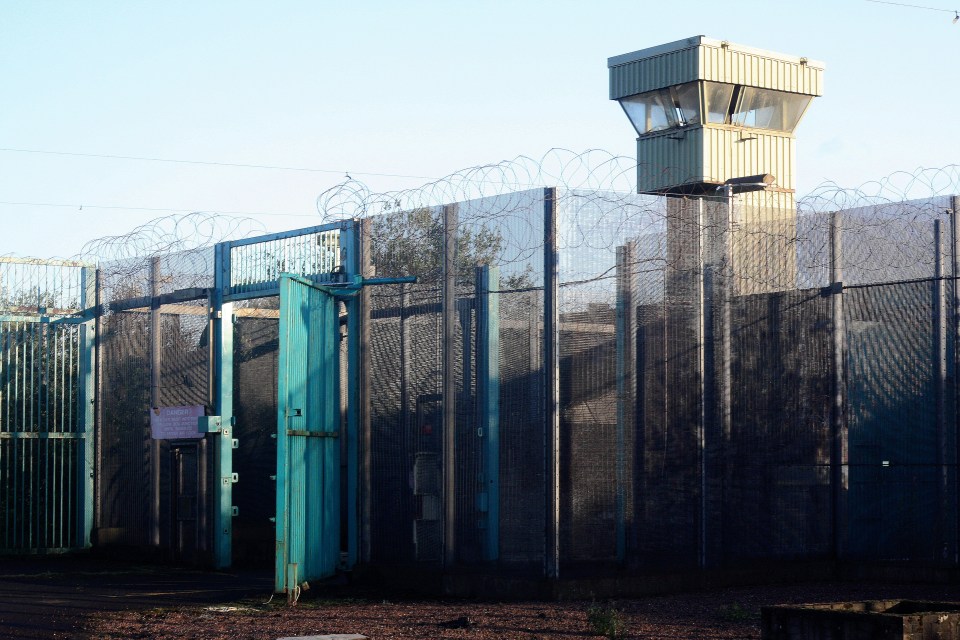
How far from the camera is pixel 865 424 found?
1333 cm

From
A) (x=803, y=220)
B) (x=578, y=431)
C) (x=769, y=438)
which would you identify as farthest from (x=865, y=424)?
(x=578, y=431)

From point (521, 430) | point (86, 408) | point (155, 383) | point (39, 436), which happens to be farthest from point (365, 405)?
point (39, 436)

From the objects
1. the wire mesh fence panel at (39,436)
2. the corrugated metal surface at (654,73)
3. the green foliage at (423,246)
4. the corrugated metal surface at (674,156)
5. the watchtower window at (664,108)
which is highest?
the corrugated metal surface at (654,73)

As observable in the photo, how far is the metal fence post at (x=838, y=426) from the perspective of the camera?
525 inches

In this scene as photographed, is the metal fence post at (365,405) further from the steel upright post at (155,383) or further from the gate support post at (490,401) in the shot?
the steel upright post at (155,383)

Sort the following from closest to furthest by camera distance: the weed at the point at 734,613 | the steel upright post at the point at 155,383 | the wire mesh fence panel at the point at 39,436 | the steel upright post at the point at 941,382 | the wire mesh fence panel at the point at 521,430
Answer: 1. the weed at the point at 734,613
2. the wire mesh fence panel at the point at 521,430
3. the steel upright post at the point at 941,382
4. the steel upright post at the point at 155,383
5. the wire mesh fence panel at the point at 39,436

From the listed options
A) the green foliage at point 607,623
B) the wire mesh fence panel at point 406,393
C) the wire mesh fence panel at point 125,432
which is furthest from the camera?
the wire mesh fence panel at point 125,432

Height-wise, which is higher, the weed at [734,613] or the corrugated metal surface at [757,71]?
the corrugated metal surface at [757,71]

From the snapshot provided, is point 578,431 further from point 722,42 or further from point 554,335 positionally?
point 722,42

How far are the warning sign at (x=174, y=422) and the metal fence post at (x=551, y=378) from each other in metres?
5.28

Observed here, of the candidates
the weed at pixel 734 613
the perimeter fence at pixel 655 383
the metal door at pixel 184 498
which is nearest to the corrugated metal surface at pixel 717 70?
the perimeter fence at pixel 655 383

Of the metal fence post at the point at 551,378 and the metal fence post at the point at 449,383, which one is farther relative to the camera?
the metal fence post at the point at 449,383

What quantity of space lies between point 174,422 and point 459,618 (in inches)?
257

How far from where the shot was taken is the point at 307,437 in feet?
40.1
